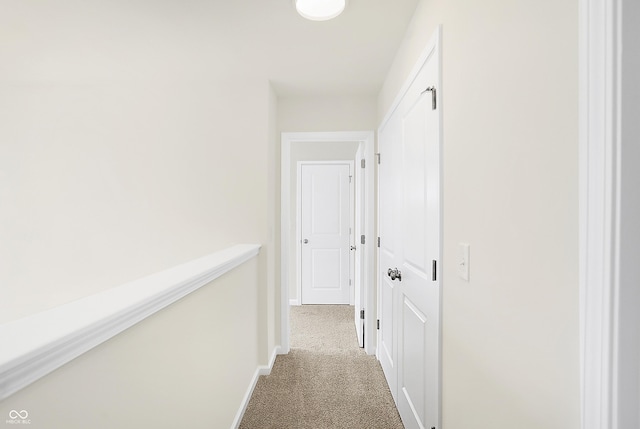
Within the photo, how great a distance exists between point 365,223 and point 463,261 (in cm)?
182

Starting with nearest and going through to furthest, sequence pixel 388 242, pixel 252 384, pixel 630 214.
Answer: pixel 630 214 → pixel 252 384 → pixel 388 242

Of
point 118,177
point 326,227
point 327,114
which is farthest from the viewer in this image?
point 326,227

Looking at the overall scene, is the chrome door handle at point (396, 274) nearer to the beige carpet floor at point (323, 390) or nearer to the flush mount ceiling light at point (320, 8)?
the beige carpet floor at point (323, 390)

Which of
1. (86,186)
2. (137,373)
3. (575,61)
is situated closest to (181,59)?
(86,186)

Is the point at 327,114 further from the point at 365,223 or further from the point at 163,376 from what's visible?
the point at 163,376

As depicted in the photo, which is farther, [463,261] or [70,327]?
[463,261]

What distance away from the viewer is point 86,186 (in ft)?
8.54

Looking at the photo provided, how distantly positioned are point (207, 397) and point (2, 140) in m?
2.75

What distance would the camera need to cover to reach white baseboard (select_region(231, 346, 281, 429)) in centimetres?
189

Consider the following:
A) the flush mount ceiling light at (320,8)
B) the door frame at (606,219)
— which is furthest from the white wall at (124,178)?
the door frame at (606,219)

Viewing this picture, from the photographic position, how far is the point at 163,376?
1.05m

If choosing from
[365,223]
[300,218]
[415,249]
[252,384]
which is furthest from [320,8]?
[300,218]

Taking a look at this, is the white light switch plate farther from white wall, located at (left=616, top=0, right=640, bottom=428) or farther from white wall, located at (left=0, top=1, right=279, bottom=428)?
white wall, located at (left=0, top=1, right=279, bottom=428)

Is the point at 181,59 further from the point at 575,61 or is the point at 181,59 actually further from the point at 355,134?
the point at 575,61
